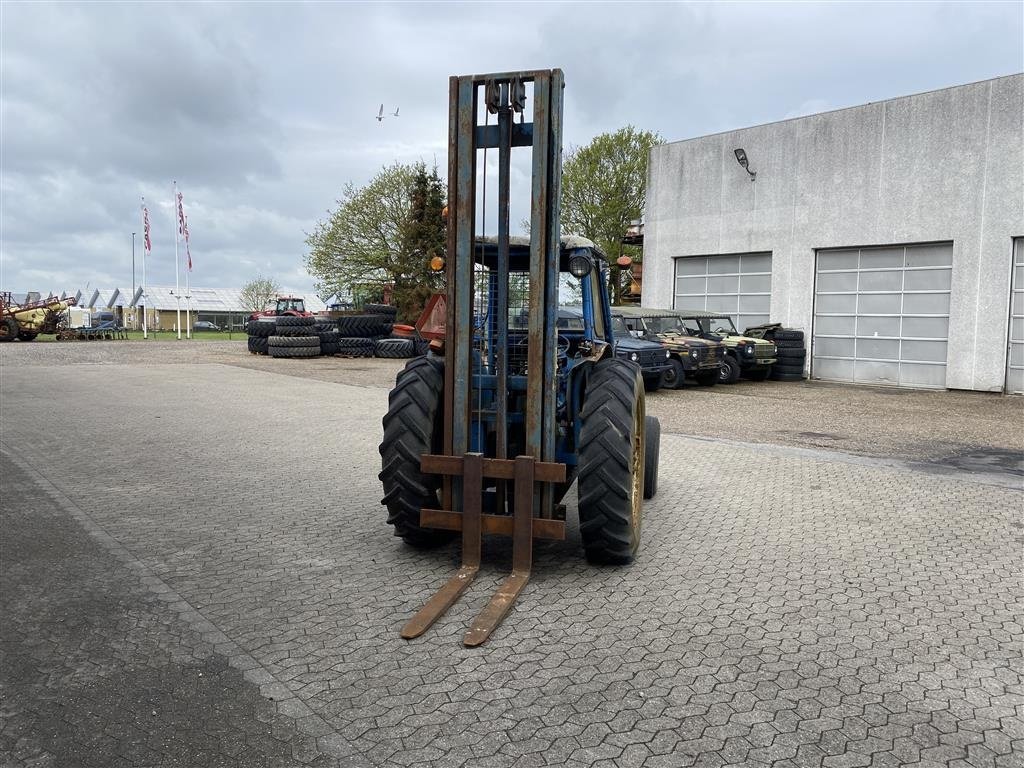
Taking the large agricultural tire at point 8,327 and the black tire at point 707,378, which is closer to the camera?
the black tire at point 707,378

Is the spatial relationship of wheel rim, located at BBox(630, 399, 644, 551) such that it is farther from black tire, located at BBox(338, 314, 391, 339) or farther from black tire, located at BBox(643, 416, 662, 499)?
black tire, located at BBox(338, 314, 391, 339)

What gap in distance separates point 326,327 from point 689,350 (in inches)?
679

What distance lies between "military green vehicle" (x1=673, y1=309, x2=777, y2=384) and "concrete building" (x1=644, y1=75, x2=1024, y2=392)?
231 cm

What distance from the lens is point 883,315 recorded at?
70.1 ft

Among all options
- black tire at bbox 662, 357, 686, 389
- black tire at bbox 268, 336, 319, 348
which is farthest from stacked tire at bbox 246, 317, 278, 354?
black tire at bbox 662, 357, 686, 389

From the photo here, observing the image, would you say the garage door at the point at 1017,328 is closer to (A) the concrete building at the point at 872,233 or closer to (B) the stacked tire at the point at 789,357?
(A) the concrete building at the point at 872,233

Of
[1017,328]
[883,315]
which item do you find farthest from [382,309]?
[1017,328]

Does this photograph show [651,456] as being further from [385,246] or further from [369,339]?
[385,246]

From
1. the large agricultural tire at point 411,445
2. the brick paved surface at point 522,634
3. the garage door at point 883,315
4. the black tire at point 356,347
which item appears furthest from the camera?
the black tire at point 356,347

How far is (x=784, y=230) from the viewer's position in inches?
908

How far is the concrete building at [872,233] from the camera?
1912 cm

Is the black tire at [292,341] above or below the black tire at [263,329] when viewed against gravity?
→ below

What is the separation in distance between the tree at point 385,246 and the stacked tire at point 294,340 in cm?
934

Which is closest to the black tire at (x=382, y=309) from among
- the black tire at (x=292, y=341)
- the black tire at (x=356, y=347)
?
the black tire at (x=356, y=347)
